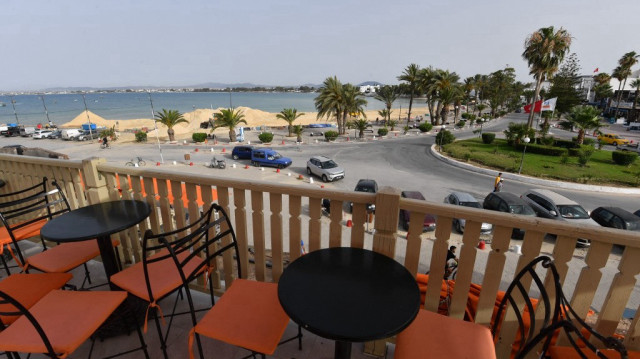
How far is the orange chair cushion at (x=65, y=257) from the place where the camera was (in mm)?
2957

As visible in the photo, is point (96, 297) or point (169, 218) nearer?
point (96, 297)

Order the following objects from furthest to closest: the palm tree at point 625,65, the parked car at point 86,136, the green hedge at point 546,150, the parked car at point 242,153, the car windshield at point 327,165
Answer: the palm tree at point 625,65 < the parked car at point 86,136 < the parked car at point 242,153 < the green hedge at point 546,150 < the car windshield at point 327,165

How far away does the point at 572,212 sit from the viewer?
1245 centimetres

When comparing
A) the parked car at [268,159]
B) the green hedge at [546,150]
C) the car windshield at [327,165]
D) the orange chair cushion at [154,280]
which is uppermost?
the orange chair cushion at [154,280]

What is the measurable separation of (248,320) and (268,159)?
23385 mm

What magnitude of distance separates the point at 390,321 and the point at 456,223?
12.7 metres

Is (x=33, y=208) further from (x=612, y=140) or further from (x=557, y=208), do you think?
(x=612, y=140)

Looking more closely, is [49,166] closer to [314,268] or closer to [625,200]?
[314,268]

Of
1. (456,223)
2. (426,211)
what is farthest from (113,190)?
(456,223)

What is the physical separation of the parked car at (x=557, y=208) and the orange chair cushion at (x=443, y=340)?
12858 mm

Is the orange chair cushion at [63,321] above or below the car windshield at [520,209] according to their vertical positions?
above

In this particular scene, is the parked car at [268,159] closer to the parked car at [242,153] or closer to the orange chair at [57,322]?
the parked car at [242,153]

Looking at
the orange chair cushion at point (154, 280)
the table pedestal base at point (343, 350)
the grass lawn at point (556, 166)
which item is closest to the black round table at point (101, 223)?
the orange chair cushion at point (154, 280)

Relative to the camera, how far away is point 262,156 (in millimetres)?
25375
